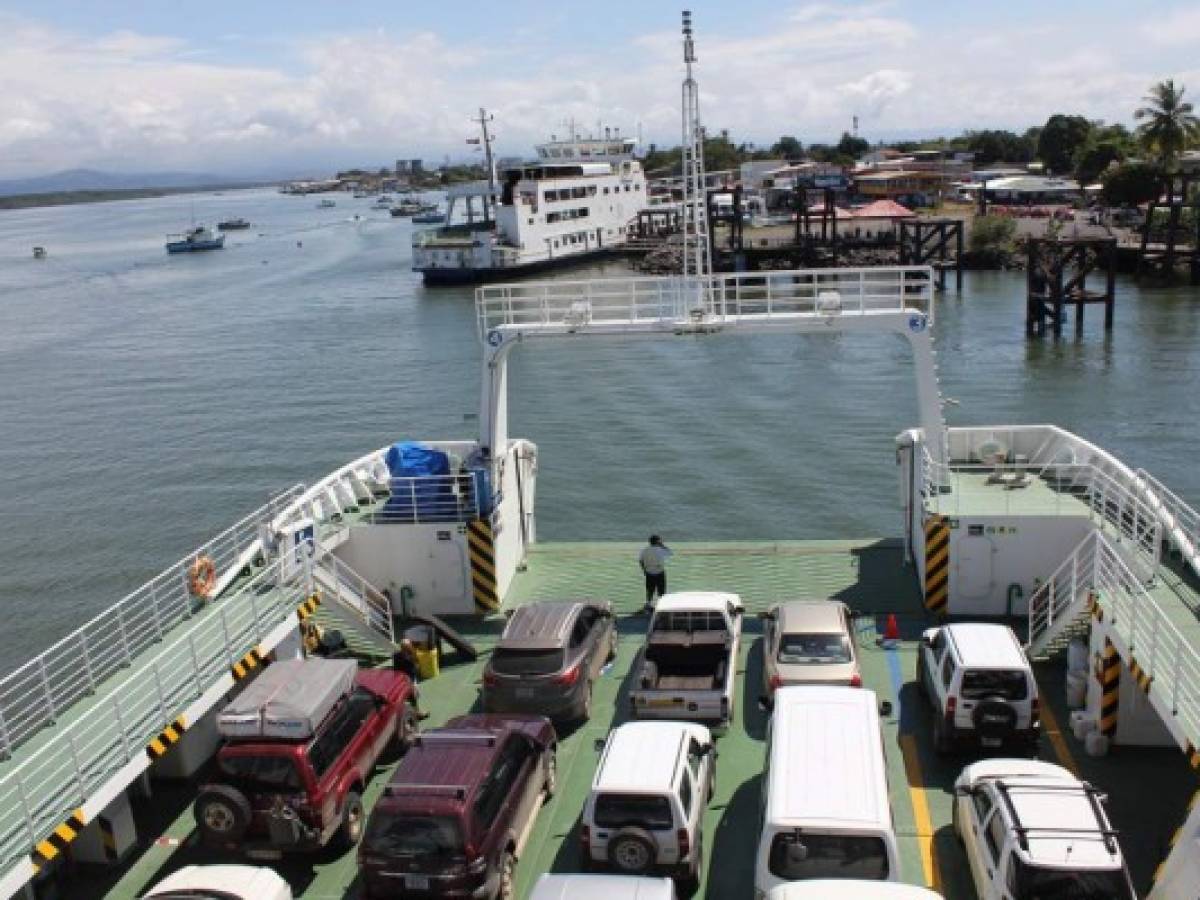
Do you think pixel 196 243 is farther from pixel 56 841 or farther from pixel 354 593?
pixel 56 841

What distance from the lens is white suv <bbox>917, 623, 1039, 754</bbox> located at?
410 inches

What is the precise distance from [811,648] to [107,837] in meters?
7.41

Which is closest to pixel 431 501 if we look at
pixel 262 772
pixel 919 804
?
pixel 262 772

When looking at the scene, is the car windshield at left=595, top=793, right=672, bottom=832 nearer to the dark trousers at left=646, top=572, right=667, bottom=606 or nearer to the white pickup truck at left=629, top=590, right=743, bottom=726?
the white pickup truck at left=629, top=590, right=743, bottom=726

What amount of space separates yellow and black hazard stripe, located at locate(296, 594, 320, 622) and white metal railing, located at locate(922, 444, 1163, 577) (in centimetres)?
837

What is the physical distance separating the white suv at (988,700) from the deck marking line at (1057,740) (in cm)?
59

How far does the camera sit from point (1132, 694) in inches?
431

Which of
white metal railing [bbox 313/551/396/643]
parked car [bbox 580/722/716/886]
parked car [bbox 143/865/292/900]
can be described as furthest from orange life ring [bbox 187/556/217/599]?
parked car [bbox 580/722/716/886]

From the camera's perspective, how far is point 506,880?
9016 millimetres

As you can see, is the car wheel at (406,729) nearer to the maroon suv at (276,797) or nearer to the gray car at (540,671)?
the gray car at (540,671)

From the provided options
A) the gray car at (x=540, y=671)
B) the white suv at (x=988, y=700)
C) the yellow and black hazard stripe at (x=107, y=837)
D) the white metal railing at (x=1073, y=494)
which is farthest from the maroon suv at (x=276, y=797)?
the white metal railing at (x=1073, y=494)

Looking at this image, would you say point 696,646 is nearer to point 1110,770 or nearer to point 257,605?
point 1110,770

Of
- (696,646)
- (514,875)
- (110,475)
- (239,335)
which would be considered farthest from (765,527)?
(239,335)

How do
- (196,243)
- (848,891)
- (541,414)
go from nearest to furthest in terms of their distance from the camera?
(848,891), (541,414), (196,243)
